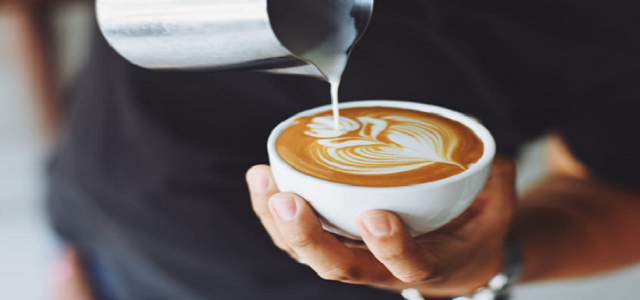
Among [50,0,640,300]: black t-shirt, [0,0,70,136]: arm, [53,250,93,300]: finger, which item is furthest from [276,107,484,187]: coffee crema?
[0,0,70,136]: arm

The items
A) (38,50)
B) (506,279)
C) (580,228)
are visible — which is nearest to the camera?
(506,279)

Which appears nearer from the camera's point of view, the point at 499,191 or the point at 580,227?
the point at 499,191

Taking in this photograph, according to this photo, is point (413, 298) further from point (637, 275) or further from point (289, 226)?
point (637, 275)

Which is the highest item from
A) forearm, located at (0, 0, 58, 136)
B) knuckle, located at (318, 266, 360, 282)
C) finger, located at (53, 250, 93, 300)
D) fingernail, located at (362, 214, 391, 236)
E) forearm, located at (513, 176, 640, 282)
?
fingernail, located at (362, 214, 391, 236)

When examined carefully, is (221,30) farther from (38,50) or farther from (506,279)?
(38,50)

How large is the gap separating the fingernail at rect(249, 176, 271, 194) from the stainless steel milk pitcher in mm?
39

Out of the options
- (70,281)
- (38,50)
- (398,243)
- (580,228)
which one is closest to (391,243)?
(398,243)

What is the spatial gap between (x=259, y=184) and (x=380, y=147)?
5cm

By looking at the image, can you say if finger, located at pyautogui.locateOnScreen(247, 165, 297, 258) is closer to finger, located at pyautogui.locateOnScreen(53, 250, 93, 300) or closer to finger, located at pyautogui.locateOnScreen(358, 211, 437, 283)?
finger, located at pyautogui.locateOnScreen(358, 211, 437, 283)

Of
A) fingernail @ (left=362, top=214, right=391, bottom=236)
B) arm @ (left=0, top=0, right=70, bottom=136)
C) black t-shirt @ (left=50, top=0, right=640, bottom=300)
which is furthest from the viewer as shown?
arm @ (left=0, top=0, right=70, bottom=136)

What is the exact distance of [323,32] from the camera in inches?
7.7

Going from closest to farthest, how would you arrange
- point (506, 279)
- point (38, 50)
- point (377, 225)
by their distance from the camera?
1. point (377, 225)
2. point (506, 279)
3. point (38, 50)

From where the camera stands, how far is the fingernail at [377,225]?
0.16m

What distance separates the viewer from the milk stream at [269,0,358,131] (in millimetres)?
180
